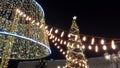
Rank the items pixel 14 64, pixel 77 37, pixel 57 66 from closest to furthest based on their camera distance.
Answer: pixel 77 37 → pixel 57 66 → pixel 14 64

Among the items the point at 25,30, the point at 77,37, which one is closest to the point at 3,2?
the point at 25,30

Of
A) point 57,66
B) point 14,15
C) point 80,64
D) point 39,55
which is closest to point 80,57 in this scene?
point 80,64

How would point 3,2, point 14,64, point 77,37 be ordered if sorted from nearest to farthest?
point 3,2
point 77,37
point 14,64

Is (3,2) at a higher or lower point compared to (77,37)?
lower

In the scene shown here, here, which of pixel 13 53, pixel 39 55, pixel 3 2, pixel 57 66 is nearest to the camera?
pixel 3 2

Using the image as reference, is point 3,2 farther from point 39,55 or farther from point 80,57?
point 80,57

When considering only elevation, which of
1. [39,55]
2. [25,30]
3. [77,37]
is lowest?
[39,55]

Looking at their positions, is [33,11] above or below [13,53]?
above

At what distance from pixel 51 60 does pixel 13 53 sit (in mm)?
19527

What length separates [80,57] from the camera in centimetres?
1706

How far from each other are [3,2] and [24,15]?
0.45 meters

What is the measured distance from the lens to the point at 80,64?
56.4 feet

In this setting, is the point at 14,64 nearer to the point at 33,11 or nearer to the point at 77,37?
the point at 77,37

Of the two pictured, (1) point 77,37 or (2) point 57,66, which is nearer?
(1) point 77,37
